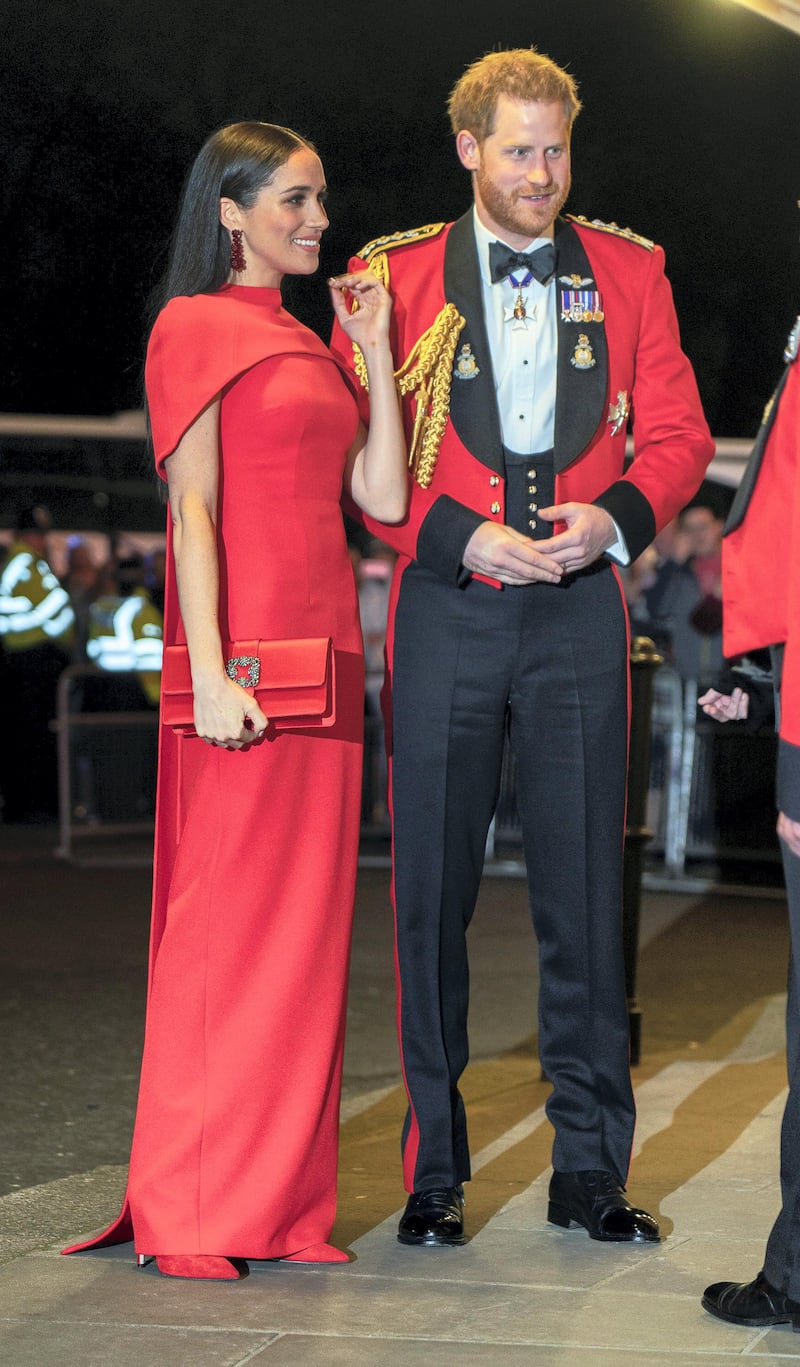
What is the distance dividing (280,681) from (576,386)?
0.96 m

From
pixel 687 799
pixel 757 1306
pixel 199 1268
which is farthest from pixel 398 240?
pixel 687 799

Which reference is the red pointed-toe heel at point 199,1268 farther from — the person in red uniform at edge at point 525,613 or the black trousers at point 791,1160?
the black trousers at point 791,1160

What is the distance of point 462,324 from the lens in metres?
3.85

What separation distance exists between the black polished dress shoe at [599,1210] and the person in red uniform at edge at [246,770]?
55 centimetres

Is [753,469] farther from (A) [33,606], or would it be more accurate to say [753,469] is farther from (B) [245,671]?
(A) [33,606]

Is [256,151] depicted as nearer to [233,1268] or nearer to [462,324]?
[462,324]

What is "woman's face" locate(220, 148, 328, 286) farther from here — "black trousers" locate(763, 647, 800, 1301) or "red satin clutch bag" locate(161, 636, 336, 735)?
"black trousers" locate(763, 647, 800, 1301)

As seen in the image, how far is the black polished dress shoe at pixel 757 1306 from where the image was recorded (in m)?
3.15

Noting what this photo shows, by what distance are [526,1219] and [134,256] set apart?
1257 cm

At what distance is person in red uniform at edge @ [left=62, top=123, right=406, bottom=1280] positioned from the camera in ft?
11.5

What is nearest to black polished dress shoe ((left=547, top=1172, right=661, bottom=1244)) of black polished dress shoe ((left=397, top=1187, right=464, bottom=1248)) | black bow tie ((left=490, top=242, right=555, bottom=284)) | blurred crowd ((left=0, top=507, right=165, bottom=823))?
black polished dress shoe ((left=397, top=1187, right=464, bottom=1248))

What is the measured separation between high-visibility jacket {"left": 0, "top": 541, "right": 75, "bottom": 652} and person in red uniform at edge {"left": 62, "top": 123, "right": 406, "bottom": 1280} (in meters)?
11.0

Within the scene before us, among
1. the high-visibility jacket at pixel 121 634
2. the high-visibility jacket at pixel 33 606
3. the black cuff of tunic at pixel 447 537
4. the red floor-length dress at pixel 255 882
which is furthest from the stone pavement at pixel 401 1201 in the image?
the high-visibility jacket at pixel 121 634

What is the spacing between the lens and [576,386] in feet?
12.6
